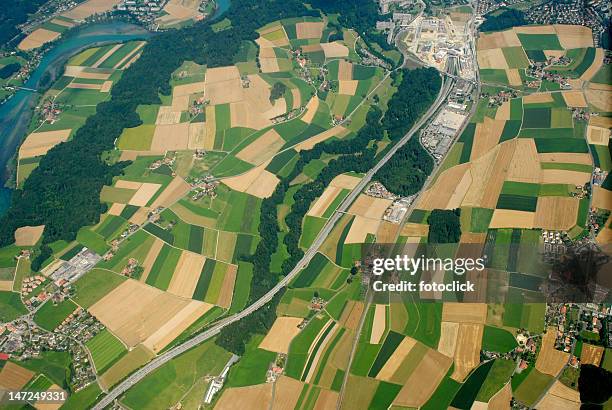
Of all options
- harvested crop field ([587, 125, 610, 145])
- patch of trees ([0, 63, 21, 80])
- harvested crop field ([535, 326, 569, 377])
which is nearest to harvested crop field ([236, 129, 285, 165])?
harvested crop field ([587, 125, 610, 145])

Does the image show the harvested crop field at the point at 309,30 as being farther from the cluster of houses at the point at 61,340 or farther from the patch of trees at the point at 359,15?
the cluster of houses at the point at 61,340

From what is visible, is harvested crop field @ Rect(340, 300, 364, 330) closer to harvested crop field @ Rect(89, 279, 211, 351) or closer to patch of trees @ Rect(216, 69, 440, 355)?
patch of trees @ Rect(216, 69, 440, 355)

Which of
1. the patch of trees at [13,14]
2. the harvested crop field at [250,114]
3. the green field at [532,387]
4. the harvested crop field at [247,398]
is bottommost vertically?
the green field at [532,387]

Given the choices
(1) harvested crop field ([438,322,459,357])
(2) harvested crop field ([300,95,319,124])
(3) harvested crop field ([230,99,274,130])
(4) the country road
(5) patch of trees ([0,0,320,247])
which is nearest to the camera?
(1) harvested crop field ([438,322,459,357])

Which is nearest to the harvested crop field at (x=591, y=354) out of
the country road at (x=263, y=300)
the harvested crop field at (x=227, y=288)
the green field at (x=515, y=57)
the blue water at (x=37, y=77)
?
the country road at (x=263, y=300)

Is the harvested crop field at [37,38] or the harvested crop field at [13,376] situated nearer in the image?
the harvested crop field at [13,376]

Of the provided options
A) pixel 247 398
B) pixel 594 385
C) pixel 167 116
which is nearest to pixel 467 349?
pixel 594 385

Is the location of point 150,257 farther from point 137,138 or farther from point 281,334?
point 137,138
